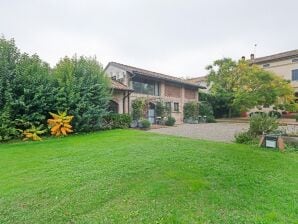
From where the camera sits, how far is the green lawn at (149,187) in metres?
4.42

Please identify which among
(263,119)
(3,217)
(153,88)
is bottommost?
(3,217)

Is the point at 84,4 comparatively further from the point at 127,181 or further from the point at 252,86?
the point at 252,86

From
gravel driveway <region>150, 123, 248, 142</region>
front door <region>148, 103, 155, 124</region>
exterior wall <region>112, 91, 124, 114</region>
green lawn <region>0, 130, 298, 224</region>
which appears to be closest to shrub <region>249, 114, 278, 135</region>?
gravel driveway <region>150, 123, 248, 142</region>

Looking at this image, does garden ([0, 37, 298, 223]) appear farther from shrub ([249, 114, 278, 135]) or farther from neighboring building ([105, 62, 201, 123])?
neighboring building ([105, 62, 201, 123])

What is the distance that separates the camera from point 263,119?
1275 centimetres

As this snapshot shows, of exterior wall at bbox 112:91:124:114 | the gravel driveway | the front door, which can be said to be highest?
exterior wall at bbox 112:91:124:114

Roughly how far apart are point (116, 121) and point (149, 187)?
42.7 ft

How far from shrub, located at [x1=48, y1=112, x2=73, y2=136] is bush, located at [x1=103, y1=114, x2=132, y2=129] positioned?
128 inches

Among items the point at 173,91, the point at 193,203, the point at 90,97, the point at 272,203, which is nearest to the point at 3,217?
the point at 193,203

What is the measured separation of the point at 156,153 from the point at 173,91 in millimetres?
19710

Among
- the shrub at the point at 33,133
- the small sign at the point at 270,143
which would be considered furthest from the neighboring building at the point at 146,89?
the small sign at the point at 270,143

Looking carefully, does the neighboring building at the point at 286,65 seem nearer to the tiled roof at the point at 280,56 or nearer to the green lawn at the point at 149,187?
the tiled roof at the point at 280,56

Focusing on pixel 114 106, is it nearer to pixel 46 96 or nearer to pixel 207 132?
pixel 46 96

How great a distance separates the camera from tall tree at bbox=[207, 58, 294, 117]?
25438 millimetres
